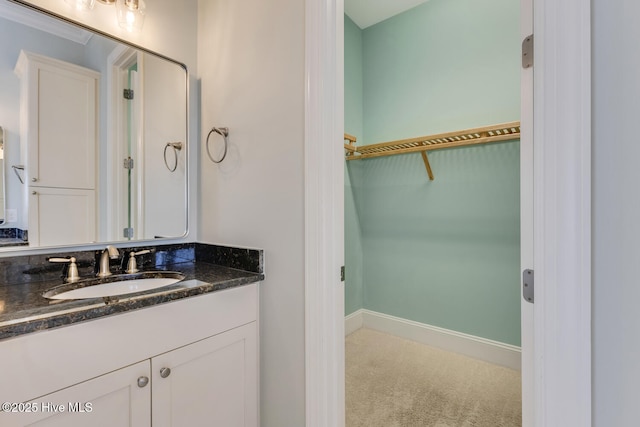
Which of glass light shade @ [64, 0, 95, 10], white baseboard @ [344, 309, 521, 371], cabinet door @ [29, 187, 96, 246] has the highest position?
glass light shade @ [64, 0, 95, 10]

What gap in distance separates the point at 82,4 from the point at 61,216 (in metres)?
0.96

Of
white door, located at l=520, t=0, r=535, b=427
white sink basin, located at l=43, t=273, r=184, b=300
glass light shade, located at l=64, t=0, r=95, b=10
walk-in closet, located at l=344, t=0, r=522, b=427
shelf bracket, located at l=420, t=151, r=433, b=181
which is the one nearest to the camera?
white door, located at l=520, t=0, r=535, b=427

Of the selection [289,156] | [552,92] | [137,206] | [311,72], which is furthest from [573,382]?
[137,206]

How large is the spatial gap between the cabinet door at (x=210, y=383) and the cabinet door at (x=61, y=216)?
0.75 m

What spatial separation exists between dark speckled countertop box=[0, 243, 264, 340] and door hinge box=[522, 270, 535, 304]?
96 cm

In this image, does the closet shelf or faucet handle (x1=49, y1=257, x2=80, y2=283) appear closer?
faucet handle (x1=49, y1=257, x2=80, y2=283)

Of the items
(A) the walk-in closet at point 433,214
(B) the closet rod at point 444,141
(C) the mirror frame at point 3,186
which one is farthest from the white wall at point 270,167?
(B) the closet rod at point 444,141

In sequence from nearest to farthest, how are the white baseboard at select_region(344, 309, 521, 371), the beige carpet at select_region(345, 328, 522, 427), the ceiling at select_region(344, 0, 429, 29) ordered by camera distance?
1. the beige carpet at select_region(345, 328, 522, 427)
2. the white baseboard at select_region(344, 309, 521, 371)
3. the ceiling at select_region(344, 0, 429, 29)

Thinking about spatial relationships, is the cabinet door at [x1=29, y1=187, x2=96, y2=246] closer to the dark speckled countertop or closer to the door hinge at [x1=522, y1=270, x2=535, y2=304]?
the dark speckled countertop

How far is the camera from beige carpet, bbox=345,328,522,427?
1.54m

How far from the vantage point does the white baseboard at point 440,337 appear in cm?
204

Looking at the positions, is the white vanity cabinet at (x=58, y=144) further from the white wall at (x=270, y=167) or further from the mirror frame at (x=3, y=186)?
the white wall at (x=270, y=167)

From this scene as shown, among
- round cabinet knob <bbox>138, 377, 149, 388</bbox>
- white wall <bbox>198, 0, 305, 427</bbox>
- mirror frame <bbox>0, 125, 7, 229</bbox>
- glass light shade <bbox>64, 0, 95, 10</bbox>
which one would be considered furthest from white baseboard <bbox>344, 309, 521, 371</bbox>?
glass light shade <bbox>64, 0, 95, 10</bbox>

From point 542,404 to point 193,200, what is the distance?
169 centimetres
